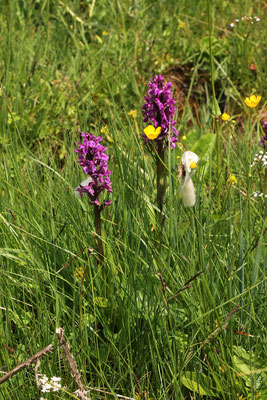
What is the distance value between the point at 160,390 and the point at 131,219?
65cm

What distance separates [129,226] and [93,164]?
38 cm

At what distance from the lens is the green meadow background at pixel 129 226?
151cm

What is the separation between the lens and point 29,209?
1.99 meters

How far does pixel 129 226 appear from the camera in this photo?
1.89 m

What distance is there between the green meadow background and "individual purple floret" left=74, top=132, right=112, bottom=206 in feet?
0.50

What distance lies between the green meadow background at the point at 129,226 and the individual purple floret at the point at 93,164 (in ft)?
0.50

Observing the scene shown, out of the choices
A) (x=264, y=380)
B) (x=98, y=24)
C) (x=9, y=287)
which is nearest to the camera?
(x=264, y=380)

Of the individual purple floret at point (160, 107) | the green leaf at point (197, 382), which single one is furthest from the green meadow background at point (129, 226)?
the individual purple floret at point (160, 107)

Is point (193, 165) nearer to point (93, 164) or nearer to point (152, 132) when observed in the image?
point (152, 132)

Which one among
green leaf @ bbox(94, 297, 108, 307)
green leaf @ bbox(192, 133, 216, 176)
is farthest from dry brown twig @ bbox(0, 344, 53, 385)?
green leaf @ bbox(192, 133, 216, 176)

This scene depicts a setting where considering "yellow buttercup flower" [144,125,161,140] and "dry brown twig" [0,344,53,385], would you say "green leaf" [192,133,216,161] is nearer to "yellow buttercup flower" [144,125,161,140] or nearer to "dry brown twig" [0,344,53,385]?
"yellow buttercup flower" [144,125,161,140]

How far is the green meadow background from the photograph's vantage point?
4.94 ft

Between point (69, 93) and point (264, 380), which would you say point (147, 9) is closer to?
point (69, 93)

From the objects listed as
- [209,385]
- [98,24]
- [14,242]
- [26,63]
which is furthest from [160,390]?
[98,24]
